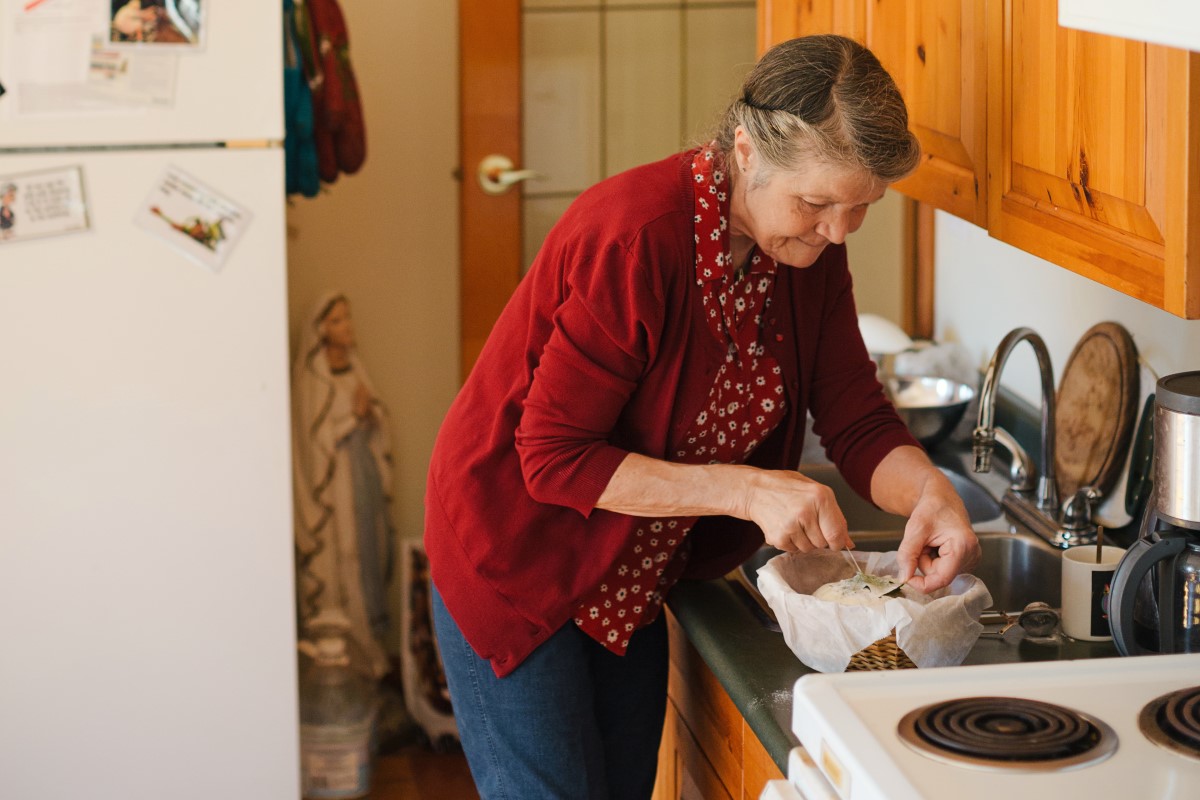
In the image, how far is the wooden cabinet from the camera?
108 centimetres

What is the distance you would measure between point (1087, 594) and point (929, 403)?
0.88m

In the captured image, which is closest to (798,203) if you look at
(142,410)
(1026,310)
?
(1026,310)

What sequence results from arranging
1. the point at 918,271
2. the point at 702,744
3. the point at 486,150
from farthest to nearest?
the point at 486,150
the point at 918,271
the point at 702,744

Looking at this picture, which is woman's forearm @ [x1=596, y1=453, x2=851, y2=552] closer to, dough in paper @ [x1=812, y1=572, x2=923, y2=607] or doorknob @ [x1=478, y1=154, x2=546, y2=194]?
dough in paper @ [x1=812, y1=572, x2=923, y2=607]

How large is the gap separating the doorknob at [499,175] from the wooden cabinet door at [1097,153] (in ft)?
4.85

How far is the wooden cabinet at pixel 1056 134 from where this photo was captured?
1084 mm

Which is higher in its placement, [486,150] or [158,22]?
[158,22]

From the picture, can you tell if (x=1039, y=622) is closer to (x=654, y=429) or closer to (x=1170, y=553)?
(x=1170, y=553)

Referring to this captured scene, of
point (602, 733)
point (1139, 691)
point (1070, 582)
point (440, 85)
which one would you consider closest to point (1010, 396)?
point (1070, 582)

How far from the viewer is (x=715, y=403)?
1469mm

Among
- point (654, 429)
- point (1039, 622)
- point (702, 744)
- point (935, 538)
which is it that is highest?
point (654, 429)

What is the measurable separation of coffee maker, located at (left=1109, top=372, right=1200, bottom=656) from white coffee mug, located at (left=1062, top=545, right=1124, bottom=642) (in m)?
0.11

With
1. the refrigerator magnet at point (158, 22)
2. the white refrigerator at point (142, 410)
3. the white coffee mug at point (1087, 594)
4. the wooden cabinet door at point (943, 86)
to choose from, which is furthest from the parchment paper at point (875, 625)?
the refrigerator magnet at point (158, 22)

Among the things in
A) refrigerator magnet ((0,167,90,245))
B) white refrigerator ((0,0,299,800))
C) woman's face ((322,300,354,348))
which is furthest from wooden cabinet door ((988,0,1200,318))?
woman's face ((322,300,354,348))
